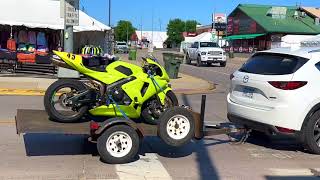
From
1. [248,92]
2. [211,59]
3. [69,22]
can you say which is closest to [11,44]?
[69,22]

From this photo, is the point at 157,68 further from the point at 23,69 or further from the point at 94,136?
the point at 23,69

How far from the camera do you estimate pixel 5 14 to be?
24.4 meters

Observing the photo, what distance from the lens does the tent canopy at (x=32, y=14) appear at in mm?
24328

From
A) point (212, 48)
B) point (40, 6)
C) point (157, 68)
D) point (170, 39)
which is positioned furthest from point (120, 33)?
point (157, 68)

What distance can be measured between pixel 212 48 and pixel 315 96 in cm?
3334

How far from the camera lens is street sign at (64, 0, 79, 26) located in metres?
18.8

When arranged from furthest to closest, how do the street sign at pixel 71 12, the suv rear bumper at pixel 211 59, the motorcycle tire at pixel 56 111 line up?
the suv rear bumper at pixel 211 59 < the street sign at pixel 71 12 < the motorcycle tire at pixel 56 111

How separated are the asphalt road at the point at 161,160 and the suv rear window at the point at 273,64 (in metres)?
1.31

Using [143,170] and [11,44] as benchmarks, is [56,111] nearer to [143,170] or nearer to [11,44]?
[143,170]

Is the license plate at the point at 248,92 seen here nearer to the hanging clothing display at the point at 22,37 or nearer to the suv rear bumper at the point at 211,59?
the hanging clothing display at the point at 22,37

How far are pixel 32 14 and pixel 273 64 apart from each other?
18501 mm

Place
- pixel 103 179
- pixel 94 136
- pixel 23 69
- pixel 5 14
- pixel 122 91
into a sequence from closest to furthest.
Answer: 1. pixel 103 179
2. pixel 94 136
3. pixel 122 91
4. pixel 23 69
5. pixel 5 14

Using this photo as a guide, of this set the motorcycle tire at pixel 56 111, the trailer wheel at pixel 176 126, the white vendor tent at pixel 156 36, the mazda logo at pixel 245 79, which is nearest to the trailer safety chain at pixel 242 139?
the mazda logo at pixel 245 79

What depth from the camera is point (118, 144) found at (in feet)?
24.4
